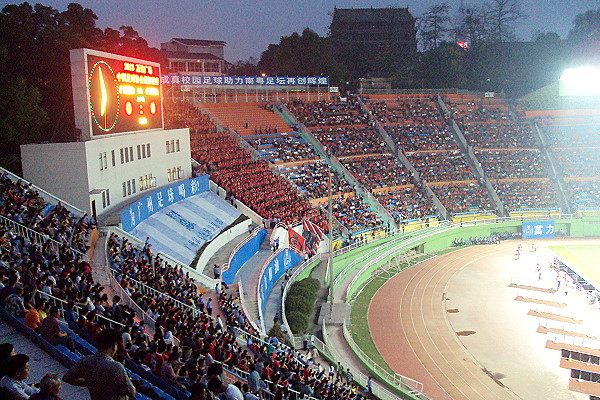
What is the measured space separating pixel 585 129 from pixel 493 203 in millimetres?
19030

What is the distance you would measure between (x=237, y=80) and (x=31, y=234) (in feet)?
134

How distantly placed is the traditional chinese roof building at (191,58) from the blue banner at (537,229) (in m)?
39.3

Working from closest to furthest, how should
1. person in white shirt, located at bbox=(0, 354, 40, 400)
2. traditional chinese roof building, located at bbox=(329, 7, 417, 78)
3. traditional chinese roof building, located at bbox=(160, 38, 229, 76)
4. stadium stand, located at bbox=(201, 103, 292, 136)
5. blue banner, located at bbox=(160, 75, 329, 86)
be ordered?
person in white shirt, located at bbox=(0, 354, 40, 400) < stadium stand, located at bbox=(201, 103, 292, 136) < blue banner, located at bbox=(160, 75, 329, 86) < traditional chinese roof building, located at bbox=(160, 38, 229, 76) < traditional chinese roof building, located at bbox=(329, 7, 417, 78)

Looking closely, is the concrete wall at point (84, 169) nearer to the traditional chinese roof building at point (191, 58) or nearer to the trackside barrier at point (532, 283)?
the trackside barrier at point (532, 283)

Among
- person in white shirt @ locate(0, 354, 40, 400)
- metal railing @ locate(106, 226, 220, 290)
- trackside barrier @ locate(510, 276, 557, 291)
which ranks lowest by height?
trackside barrier @ locate(510, 276, 557, 291)

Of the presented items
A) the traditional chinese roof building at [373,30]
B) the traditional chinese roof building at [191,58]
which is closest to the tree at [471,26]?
the traditional chinese roof building at [373,30]

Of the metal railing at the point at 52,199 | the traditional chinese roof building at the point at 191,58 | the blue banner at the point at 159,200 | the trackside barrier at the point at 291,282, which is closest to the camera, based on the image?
the metal railing at the point at 52,199

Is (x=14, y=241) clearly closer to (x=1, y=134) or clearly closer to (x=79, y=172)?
(x=79, y=172)

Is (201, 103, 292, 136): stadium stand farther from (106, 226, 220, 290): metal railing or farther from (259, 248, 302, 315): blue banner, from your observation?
(106, 226, 220, 290): metal railing

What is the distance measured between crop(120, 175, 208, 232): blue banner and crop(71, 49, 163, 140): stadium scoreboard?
139 inches

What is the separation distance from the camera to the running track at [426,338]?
79.5 ft

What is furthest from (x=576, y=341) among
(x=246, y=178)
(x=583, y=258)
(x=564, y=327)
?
(x=246, y=178)

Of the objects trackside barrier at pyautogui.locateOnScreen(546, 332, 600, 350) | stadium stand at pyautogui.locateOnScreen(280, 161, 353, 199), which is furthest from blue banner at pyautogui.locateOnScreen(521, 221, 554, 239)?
trackside barrier at pyautogui.locateOnScreen(546, 332, 600, 350)

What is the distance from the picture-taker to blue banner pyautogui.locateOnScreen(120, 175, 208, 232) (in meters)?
26.1
